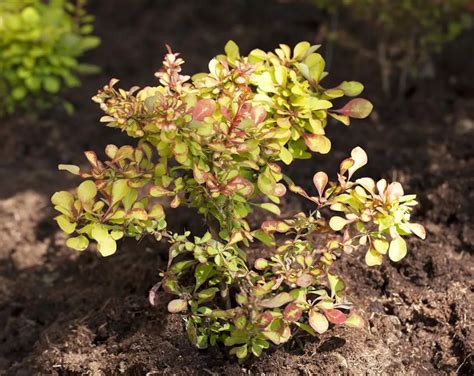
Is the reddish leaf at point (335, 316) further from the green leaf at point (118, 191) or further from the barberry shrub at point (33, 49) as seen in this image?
the barberry shrub at point (33, 49)

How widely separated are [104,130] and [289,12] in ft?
6.29

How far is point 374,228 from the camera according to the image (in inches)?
110

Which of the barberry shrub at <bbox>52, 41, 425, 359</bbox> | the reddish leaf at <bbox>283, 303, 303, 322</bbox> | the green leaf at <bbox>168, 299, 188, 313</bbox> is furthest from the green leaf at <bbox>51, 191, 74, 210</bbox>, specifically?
the reddish leaf at <bbox>283, 303, 303, 322</bbox>

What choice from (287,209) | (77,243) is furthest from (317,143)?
(287,209)

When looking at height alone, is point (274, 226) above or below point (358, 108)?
below

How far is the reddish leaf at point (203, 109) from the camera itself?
6.88ft

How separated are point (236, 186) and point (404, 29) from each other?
2.57 meters

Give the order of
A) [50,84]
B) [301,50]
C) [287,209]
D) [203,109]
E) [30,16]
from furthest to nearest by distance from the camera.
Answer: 1. [50,84]
2. [30,16]
3. [287,209]
4. [301,50]
5. [203,109]

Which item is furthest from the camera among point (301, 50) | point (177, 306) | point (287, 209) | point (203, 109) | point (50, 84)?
point (50, 84)

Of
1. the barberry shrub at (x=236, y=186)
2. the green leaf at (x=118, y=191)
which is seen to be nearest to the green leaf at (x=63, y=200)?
the barberry shrub at (x=236, y=186)

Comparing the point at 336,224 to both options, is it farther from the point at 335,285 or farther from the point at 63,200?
the point at 63,200

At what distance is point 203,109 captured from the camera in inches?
82.8

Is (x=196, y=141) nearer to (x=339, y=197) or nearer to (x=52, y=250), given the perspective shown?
(x=339, y=197)

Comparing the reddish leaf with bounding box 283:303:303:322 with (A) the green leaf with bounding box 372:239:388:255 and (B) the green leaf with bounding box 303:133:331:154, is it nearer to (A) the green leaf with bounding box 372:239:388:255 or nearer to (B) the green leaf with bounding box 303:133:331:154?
(A) the green leaf with bounding box 372:239:388:255
